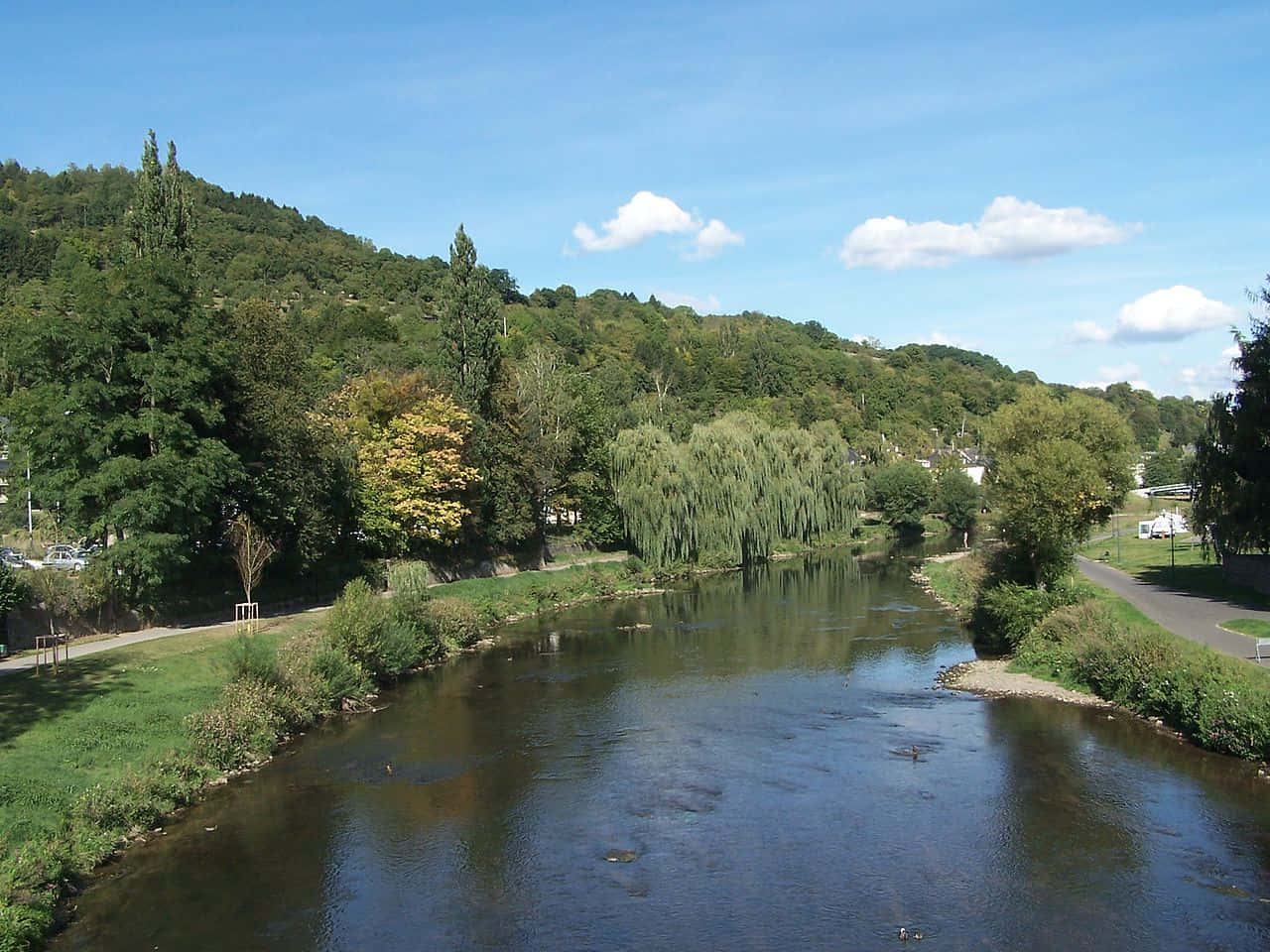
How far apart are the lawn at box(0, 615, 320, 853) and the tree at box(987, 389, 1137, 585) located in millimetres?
26882

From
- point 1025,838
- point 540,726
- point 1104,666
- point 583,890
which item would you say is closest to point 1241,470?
point 1104,666

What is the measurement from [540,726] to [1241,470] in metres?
31.2

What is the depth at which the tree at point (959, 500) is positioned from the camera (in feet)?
292

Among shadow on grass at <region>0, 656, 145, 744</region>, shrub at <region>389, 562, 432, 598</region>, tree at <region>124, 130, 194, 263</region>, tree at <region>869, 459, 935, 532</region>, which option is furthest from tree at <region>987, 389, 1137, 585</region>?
tree at <region>869, 459, 935, 532</region>

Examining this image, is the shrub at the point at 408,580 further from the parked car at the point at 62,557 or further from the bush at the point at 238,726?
the parked car at the point at 62,557

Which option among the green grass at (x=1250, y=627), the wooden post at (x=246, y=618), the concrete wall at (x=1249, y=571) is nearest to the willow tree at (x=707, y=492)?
the wooden post at (x=246, y=618)

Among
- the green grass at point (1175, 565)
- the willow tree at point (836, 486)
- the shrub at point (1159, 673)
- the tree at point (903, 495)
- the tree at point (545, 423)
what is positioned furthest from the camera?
the tree at point (903, 495)

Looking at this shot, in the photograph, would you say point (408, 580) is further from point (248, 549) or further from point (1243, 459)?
point (1243, 459)

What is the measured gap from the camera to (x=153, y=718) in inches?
955

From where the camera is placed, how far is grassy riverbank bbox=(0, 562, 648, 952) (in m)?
17.5

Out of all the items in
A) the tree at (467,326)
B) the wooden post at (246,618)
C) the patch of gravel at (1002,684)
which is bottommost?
the patch of gravel at (1002,684)

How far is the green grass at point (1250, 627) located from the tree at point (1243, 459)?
8.09 meters

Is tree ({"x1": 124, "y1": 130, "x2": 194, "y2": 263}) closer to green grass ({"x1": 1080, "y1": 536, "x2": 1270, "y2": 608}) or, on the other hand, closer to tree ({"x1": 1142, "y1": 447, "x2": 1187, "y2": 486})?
green grass ({"x1": 1080, "y1": 536, "x2": 1270, "y2": 608})

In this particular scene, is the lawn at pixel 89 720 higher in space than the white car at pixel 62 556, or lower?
lower
